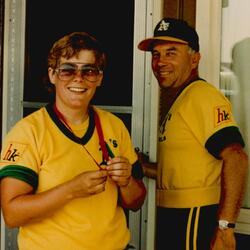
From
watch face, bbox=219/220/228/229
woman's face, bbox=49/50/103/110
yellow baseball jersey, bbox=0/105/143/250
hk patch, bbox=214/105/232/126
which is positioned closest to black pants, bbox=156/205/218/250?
watch face, bbox=219/220/228/229

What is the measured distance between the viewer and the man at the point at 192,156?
7.53 ft

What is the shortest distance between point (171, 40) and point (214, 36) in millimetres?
651

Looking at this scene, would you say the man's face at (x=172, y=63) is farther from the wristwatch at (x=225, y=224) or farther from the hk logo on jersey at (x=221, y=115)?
the wristwatch at (x=225, y=224)

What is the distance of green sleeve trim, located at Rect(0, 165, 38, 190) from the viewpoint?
5.77 feet

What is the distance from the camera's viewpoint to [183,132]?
7.93ft

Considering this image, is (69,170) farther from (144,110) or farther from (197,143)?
(144,110)

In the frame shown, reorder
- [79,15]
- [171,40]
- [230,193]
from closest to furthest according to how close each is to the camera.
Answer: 1. [230,193]
2. [171,40]
3. [79,15]

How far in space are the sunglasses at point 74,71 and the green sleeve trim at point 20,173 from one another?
40cm


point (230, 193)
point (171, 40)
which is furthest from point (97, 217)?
point (171, 40)

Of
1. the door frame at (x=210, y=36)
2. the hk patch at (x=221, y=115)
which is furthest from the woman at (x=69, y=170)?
the door frame at (x=210, y=36)

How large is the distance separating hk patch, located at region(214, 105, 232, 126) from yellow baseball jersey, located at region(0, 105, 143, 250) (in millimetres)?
688

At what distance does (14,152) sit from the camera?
1.79 meters

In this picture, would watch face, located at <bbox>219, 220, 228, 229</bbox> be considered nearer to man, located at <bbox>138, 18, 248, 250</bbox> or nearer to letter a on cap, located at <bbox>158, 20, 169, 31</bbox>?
man, located at <bbox>138, 18, 248, 250</bbox>

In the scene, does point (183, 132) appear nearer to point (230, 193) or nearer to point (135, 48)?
point (230, 193)
